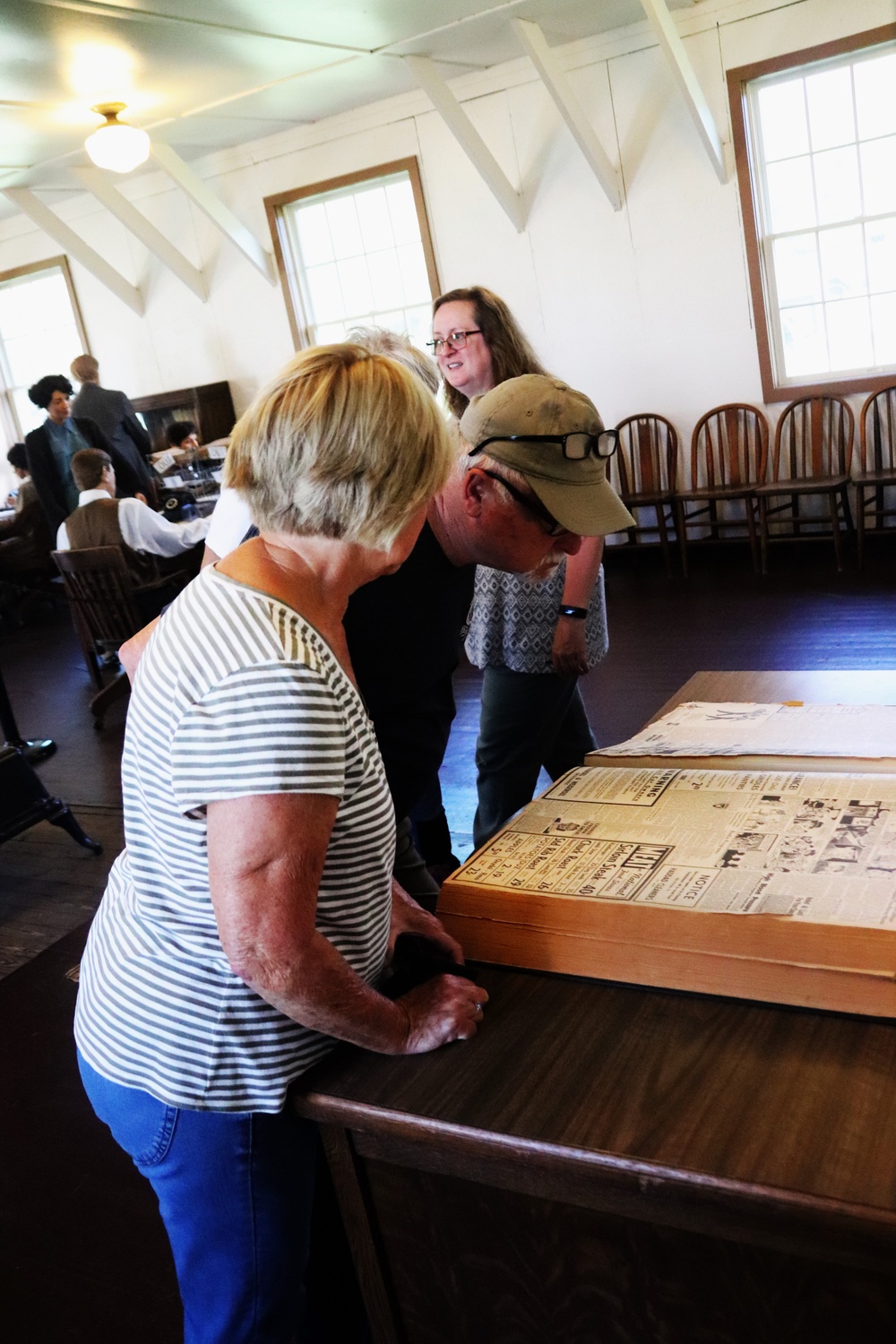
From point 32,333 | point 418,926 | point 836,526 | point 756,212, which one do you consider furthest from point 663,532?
point 32,333

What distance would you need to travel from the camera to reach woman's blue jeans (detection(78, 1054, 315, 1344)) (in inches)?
38.6

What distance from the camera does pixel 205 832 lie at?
0.89 metres

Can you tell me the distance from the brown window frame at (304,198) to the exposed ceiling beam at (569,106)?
1.11 metres

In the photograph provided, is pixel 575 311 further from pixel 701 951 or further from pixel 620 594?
pixel 701 951

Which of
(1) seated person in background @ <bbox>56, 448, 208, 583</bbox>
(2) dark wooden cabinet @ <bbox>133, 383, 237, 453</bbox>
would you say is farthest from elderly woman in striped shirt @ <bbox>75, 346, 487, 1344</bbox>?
(2) dark wooden cabinet @ <bbox>133, 383, 237, 453</bbox>

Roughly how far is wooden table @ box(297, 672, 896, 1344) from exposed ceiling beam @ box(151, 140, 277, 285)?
741 centimetres

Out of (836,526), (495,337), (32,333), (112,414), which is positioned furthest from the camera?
(32,333)

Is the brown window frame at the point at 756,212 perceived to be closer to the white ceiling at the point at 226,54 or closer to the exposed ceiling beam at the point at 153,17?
the white ceiling at the point at 226,54

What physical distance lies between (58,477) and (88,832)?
12.3 feet

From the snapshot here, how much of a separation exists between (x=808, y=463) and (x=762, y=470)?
265 mm

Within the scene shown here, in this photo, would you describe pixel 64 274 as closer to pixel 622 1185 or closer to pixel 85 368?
pixel 85 368

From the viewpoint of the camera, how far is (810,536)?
603cm

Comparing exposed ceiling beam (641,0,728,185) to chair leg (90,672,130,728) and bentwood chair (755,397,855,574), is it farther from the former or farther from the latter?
chair leg (90,672,130,728)

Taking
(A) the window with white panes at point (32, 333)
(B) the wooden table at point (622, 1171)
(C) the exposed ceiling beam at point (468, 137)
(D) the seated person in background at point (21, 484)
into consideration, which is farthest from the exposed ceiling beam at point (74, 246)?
(B) the wooden table at point (622, 1171)
